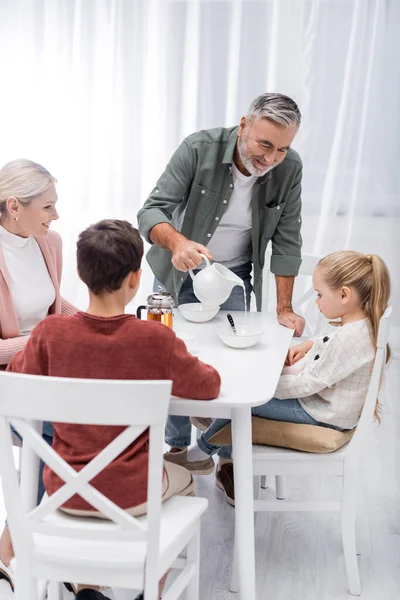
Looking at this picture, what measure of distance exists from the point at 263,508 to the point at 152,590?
714mm

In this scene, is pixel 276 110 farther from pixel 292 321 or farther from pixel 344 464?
pixel 344 464

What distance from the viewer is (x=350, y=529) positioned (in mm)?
2113

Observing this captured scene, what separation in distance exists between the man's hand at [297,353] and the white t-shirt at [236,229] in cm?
54

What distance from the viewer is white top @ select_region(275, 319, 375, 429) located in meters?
2.05

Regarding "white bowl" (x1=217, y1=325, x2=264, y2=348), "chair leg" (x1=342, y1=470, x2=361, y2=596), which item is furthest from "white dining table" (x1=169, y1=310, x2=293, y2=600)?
"chair leg" (x1=342, y1=470, x2=361, y2=596)

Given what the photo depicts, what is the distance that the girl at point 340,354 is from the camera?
2061 millimetres

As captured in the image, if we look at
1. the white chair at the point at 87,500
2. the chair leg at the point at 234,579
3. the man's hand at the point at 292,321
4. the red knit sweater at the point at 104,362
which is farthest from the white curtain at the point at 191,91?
the white chair at the point at 87,500

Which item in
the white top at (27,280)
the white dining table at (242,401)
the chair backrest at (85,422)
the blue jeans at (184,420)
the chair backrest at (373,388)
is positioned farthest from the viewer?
the blue jeans at (184,420)

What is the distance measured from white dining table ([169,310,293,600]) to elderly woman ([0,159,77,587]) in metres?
0.44

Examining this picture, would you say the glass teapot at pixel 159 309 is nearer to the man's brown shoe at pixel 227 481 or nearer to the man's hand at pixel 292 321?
the man's hand at pixel 292 321

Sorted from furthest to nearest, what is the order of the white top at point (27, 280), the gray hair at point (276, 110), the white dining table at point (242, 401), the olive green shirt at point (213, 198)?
the olive green shirt at point (213, 198) → the gray hair at point (276, 110) → the white top at point (27, 280) → the white dining table at point (242, 401)

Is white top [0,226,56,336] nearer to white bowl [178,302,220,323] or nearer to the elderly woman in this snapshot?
the elderly woman

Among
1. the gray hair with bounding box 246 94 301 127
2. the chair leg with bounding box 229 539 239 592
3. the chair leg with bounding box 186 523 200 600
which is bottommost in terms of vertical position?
the chair leg with bounding box 229 539 239 592

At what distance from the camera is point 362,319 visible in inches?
82.6
